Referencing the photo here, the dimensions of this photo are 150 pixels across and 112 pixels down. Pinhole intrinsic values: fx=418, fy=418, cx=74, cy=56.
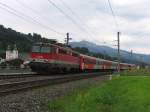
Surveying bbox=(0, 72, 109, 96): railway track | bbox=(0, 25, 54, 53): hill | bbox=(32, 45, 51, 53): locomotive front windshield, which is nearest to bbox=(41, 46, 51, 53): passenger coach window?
bbox=(32, 45, 51, 53): locomotive front windshield

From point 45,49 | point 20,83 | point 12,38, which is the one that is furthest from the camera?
point 12,38

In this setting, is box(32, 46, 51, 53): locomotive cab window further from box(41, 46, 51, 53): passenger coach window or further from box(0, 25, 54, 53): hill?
box(0, 25, 54, 53): hill

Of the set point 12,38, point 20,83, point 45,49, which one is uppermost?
point 12,38

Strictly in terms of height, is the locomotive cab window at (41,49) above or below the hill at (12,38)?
below

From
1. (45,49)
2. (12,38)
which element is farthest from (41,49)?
(12,38)

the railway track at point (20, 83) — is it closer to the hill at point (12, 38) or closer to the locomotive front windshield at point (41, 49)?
the locomotive front windshield at point (41, 49)

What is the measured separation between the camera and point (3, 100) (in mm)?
17891

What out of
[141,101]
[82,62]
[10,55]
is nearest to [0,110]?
[141,101]

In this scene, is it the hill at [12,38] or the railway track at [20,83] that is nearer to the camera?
the railway track at [20,83]

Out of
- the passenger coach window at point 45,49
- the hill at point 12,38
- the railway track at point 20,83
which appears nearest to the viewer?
the railway track at point 20,83

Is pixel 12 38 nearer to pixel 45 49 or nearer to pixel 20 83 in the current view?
pixel 45 49

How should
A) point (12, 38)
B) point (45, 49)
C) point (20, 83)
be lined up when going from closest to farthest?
point (20, 83) → point (45, 49) → point (12, 38)

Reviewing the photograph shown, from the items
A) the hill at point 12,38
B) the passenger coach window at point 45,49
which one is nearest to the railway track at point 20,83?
the passenger coach window at point 45,49

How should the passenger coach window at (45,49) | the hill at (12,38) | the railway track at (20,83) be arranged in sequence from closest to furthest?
1. the railway track at (20,83)
2. the passenger coach window at (45,49)
3. the hill at (12,38)
